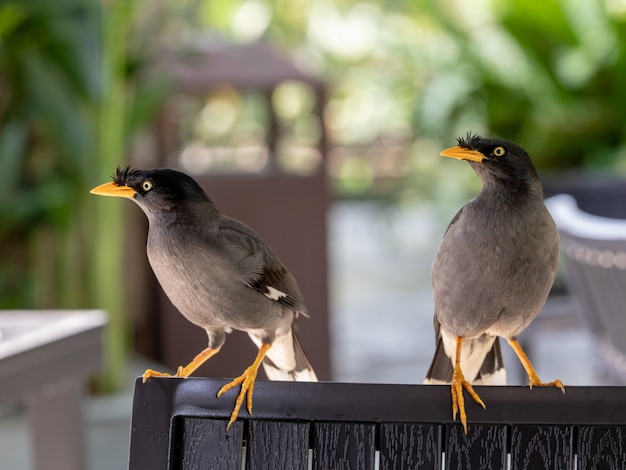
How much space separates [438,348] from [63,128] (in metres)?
2.33

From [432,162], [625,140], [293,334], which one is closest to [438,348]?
[293,334]

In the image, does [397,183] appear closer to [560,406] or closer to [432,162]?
[432,162]

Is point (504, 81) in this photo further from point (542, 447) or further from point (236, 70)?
point (542, 447)

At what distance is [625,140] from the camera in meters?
5.65

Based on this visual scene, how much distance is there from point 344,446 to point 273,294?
175mm

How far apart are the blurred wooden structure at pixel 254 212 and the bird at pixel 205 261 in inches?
94.6

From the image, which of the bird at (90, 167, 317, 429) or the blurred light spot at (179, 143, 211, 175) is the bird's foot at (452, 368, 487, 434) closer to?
the bird at (90, 167, 317, 429)

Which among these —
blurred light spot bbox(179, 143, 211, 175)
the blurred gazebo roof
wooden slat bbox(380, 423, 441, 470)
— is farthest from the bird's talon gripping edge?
blurred light spot bbox(179, 143, 211, 175)

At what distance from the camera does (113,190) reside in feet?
2.66

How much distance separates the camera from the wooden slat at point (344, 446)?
0.83 meters

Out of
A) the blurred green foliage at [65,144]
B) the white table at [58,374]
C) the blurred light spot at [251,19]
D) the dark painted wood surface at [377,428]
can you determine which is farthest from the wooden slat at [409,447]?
the blurred light spot at [251,19]

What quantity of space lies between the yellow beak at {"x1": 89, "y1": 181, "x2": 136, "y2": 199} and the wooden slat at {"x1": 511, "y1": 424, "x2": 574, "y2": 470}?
0.43 metres

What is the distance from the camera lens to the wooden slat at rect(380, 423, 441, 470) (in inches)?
32.4

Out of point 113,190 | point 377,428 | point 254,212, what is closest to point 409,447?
point 377,428
